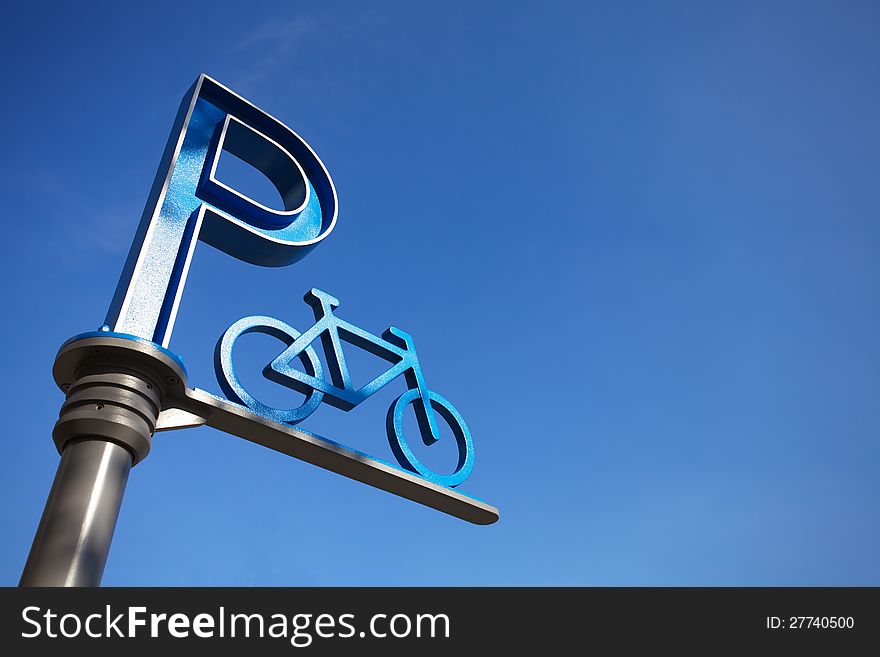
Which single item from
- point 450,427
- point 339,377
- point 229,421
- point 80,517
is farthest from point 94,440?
point 450,427

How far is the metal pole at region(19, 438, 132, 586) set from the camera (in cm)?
392

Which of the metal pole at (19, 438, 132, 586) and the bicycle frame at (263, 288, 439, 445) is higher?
the bicycle frame at (263, 288, 439, 445)

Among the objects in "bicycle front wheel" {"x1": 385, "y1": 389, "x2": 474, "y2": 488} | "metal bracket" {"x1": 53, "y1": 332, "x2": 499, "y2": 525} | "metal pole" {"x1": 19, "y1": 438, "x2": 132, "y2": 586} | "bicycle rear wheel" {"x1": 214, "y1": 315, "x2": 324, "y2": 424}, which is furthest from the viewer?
"bicycle front wheel" {"x1": 385, "y1": 389, "x2": 474, "y2": 488}

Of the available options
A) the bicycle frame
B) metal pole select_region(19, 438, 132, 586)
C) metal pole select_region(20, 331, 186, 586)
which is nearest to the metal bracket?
metal pole select_region(20, 331, 186, 586)

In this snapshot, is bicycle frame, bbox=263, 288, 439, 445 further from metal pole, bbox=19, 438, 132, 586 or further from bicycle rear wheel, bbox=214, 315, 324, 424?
metal pole, bbox=19, 438, 132, 586

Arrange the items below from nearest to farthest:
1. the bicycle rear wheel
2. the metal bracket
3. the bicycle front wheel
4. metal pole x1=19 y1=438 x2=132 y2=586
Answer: metal pole x1=19 y1=438 x2=132 y2=586 → the metal bracket → the bicycle rear wheel → the bicycle front wheel

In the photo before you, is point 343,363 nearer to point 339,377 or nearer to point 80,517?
point 339,377

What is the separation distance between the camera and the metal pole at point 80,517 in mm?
3922

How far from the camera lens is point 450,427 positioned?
6.98 meters
